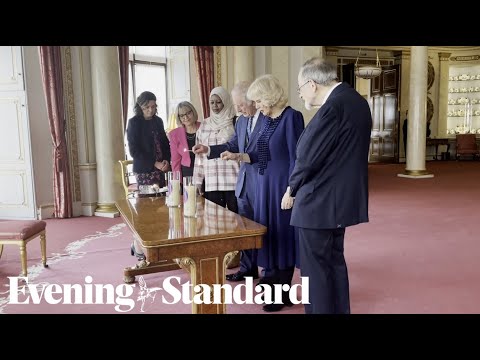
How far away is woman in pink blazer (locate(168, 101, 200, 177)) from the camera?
3895 mm

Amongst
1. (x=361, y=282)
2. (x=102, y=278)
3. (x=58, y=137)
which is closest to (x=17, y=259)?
(x=102, y=278)

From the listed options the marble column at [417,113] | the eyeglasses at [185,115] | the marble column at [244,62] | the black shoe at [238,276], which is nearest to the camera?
the black shoe at [238,276]

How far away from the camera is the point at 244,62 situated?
25.0 feet

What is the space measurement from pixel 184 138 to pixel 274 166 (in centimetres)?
131

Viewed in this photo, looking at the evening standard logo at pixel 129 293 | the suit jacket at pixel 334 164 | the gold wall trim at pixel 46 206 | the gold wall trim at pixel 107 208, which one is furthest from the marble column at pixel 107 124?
the suit jacket at pixel 334 164

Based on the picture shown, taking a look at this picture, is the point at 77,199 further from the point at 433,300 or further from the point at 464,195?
the point at 464,195

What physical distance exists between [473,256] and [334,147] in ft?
9.18

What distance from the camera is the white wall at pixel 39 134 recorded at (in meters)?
6.07

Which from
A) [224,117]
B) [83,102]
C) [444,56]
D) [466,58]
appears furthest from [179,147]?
[466,58]

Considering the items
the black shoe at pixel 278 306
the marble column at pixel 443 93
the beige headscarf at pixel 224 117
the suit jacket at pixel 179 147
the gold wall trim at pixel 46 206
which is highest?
the marble column at pixel 443 93

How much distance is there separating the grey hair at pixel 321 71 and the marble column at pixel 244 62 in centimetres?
548

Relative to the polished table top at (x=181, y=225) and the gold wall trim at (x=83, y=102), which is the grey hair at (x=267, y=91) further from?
the gold wall trim at (x=83, y=102)

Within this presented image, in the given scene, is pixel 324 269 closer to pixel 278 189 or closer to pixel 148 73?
pixel 278 189

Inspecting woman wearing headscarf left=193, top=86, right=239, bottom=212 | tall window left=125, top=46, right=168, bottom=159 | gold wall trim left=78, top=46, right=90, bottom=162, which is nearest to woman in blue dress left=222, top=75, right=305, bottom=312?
woman wearing headscarf left=193, top=86, right=239, bottom=212
